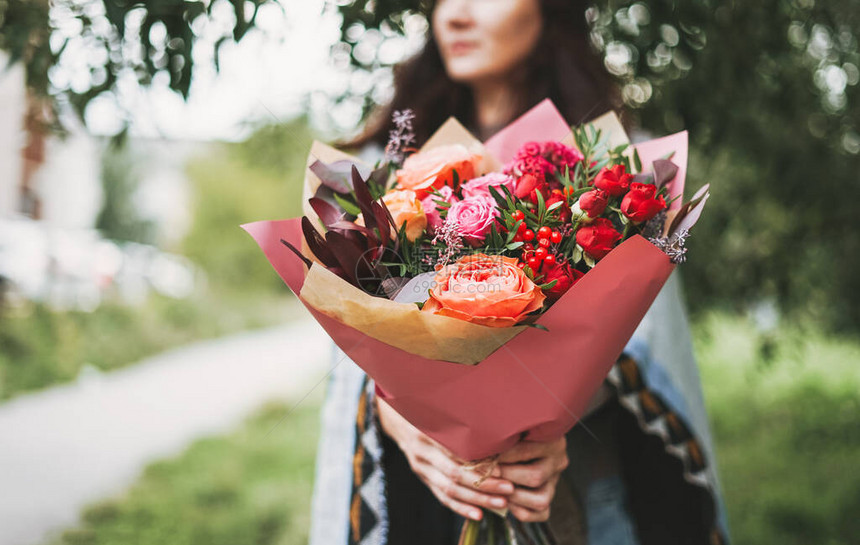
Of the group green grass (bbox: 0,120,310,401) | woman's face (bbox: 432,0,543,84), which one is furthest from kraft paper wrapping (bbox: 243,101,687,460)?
woman's face (bbox: 432,0,543,84)

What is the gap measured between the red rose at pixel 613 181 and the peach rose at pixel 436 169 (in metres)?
0.24

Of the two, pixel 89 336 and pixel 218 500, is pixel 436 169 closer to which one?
pixel 218 500

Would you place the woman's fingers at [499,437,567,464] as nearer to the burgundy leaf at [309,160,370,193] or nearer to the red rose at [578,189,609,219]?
the red rose at [578,189,609,219]

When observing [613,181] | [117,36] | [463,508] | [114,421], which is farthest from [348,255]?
[114,421]

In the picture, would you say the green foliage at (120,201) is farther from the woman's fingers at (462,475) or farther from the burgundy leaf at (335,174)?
the woman's fingers at (462,475)

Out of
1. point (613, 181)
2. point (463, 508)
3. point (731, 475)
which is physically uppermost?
point (613, 181)

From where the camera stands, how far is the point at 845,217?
2982 millimetres

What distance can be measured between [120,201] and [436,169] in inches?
921

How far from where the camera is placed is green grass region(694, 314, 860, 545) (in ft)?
12.2

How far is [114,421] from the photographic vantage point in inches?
229

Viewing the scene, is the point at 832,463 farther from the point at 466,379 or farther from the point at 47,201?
the point at 47,201

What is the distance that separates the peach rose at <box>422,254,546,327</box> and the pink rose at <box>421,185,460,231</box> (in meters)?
0.13

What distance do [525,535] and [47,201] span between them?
21.0 m

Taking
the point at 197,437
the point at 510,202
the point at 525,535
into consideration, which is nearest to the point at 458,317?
the point at 510,202
